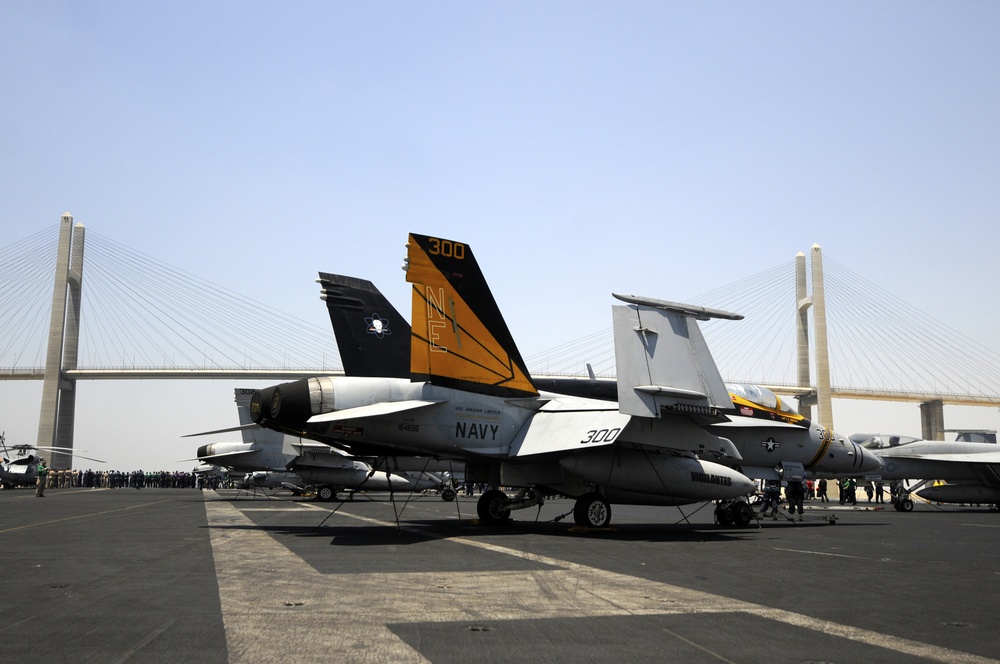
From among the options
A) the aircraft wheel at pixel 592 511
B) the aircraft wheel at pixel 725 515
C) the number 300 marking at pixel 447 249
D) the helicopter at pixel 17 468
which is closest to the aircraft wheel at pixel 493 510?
the aircraft wheel at pixel 592 511

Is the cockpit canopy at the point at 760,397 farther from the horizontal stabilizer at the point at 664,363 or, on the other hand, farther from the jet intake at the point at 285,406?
the jet intake at the point at 285,406

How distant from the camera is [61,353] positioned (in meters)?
85.8

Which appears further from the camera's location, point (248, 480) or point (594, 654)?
point (248, 480)

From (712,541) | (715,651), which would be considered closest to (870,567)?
(712,541)

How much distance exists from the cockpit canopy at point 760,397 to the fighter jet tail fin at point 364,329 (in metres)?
8.48

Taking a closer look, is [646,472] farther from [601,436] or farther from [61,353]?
[61,353]

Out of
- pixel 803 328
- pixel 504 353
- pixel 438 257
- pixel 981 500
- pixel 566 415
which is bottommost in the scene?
pixel 981 500

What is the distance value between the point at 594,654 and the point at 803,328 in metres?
93.1

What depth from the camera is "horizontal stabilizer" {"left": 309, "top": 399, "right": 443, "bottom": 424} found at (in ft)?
50.5

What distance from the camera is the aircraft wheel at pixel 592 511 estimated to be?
17.0 m

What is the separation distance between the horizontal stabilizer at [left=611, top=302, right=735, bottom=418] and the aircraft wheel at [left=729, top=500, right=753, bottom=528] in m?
4.02

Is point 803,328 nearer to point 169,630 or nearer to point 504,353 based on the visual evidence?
point 504,353

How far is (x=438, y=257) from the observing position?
17.1m

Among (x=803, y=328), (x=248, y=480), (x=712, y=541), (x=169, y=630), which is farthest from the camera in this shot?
(x=803, y=328)
